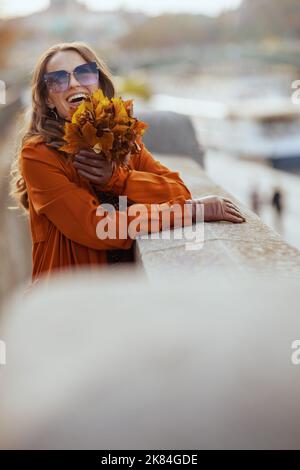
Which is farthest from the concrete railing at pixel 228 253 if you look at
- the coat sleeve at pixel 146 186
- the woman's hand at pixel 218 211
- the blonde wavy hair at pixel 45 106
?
the blonde wavy hair at pixel 45 106

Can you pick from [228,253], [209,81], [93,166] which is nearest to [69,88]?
[93,166]

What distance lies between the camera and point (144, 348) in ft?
3.45

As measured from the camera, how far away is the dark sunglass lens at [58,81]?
2742 mm

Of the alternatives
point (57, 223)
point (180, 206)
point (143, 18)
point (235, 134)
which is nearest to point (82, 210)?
point (57, 223)

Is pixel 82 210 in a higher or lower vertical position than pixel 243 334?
higher

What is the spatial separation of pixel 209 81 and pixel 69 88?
75.1 m

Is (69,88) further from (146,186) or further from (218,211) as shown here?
(218,211)

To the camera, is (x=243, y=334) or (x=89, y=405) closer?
(x=89, y=405)

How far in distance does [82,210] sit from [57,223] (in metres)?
0.11

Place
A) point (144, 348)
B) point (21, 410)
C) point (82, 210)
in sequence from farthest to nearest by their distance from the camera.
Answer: point (82, 210)
point (144, 348)
point (21, 410)

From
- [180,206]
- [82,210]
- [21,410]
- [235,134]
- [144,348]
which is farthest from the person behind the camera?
[235,134]

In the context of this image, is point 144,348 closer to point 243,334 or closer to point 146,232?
point 243,334

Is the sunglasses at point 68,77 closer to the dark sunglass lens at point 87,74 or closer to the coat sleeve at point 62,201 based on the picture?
the dark sunglass lens at point 87,74

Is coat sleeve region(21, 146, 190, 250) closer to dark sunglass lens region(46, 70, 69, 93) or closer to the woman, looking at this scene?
the woman
